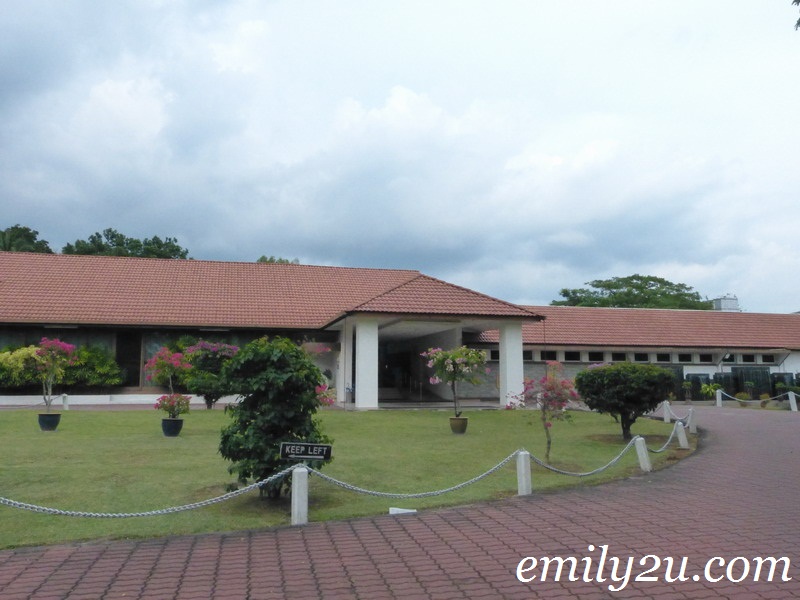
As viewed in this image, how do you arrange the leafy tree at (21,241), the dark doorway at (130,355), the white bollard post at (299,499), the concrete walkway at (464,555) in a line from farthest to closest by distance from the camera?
1. the leafy tree at (21,241)
2. the dark doorway at (130,355)
3. the white bollard post at (299,499)
4. the concrete walkway at (464,555)

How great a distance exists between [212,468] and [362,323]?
1092 cm

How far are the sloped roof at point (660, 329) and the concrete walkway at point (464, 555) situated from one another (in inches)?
796

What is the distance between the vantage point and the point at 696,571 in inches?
208

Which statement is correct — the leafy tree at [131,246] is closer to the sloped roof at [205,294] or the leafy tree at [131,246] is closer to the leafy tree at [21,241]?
the leafy tree at [21,241]

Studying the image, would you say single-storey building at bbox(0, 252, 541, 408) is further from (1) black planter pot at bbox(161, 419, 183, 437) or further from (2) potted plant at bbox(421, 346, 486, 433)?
(1) black planter pot at bbox(161, 419, 183, 437)

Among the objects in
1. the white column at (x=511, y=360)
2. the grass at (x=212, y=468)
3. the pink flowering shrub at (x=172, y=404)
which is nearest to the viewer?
the grass at (x=212, y=468)

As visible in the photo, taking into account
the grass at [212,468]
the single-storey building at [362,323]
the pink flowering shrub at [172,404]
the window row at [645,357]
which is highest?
the single-storey building at [362,323]

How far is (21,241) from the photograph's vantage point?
43.7 m

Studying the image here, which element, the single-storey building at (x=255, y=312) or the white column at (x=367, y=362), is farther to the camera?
the single-storey building at (x=255, y=312)

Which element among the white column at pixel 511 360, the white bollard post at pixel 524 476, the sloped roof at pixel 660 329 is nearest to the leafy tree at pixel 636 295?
the sloped roof at pixel 660 329

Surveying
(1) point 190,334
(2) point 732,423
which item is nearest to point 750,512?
(2) point 732,423

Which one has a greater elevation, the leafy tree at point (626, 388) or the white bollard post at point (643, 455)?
the leafy tree at point (626, 388)

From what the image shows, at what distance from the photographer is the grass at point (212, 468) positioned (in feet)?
22.7

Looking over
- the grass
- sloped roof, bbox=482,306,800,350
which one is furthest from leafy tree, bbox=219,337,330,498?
sloped roof, bbox=482,306,800,350
